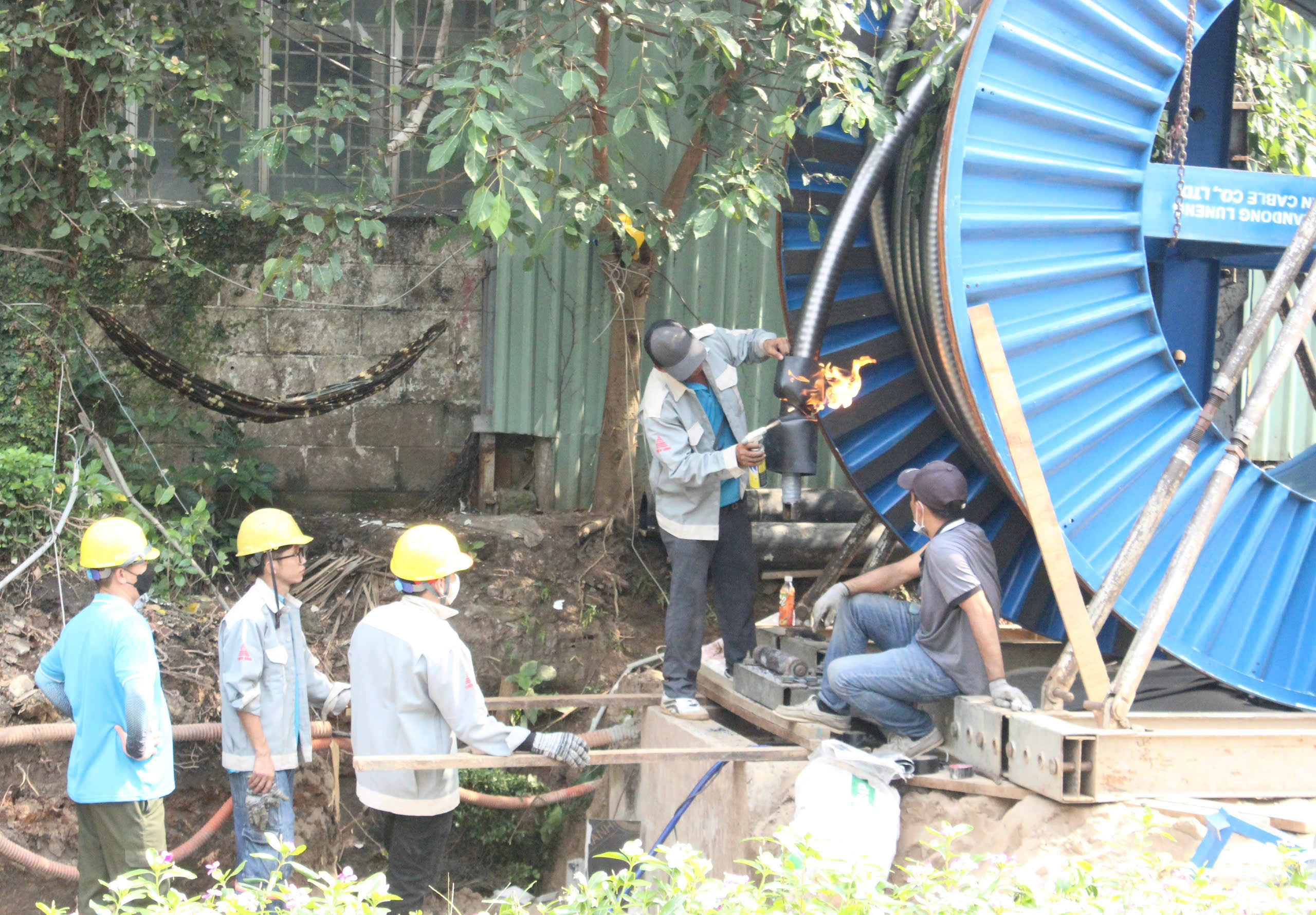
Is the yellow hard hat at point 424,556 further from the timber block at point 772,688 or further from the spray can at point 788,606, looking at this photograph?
the spray can at point 788,606

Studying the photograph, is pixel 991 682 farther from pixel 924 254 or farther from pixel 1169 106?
pixel 1169 106

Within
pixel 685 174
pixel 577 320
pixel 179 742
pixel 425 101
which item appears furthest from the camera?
pixel 577 320

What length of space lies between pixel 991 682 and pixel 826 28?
9.85ft

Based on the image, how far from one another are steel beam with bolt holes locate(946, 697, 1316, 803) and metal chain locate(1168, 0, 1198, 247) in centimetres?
218

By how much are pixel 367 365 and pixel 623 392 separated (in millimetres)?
1766

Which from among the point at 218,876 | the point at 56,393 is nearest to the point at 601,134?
the point at 56,393

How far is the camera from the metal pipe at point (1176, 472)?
4902 mm

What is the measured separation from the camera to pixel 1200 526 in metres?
4.82

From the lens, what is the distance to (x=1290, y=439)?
9125 millimetres

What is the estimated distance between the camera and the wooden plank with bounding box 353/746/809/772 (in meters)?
4.59

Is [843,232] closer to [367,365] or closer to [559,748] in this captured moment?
[559,748]

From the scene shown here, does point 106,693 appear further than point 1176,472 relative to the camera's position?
No

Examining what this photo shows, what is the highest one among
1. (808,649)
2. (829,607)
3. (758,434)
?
(758,434)

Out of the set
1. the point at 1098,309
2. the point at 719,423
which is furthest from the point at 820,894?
the point at 1098,309
